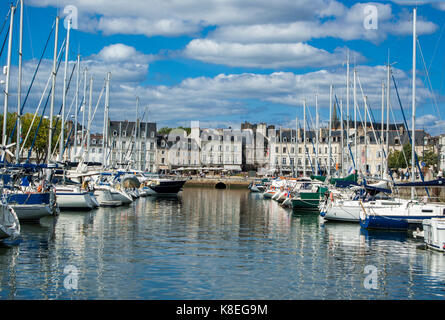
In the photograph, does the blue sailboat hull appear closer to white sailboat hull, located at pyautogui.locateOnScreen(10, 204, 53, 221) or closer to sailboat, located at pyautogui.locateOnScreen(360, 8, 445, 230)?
sailboat, located at pyautogui.locateOnScreen(360, 8, 445, 230)

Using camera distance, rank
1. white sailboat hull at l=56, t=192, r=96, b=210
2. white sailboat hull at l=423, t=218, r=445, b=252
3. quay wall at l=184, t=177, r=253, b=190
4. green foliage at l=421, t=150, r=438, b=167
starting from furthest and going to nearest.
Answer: quay wall at l=184, t=177, r=253, b=190 < green foliage at l=421, t=150, r=438, b=167 < white sailboat hull at l=56, t=192, r=96, b=210 < white sailboat hull at l=423, t=218, r=445, b=252

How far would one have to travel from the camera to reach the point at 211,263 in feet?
74.5

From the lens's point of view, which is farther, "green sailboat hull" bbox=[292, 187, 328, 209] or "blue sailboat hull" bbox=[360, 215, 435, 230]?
"green sailboat hull" bbox=[292, 187, 328, 209]

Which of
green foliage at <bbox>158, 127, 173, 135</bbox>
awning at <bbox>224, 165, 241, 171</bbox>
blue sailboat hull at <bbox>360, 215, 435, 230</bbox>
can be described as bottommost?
blue sailboat hull at <bbox>360, 215, 435, 230</bbox>

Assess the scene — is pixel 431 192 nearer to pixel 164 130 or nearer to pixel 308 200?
pixel 308 200

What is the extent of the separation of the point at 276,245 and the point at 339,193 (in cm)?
1591

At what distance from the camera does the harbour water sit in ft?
58.6

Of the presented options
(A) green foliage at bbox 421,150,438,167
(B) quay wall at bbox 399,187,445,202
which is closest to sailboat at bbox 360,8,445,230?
(B) quay wall at bbox 399,187,445,202

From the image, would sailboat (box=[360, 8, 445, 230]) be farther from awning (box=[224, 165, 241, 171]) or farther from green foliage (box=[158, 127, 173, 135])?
green foliage (box=[158, 127, 173, 135])

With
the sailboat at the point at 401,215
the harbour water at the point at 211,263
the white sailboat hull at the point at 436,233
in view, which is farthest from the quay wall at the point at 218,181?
the white sailboat hull at the point at 436,233

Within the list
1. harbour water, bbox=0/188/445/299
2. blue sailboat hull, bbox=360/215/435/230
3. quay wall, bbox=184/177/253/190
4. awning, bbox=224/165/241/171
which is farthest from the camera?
awning, bbox=224/165/241/171

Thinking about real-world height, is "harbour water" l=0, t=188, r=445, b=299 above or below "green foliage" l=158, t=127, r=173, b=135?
below

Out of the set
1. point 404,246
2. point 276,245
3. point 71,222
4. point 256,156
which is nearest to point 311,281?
point 276,245

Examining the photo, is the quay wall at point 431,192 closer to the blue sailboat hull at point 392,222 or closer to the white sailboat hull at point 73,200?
the blue sailboat hull at point 392,222
